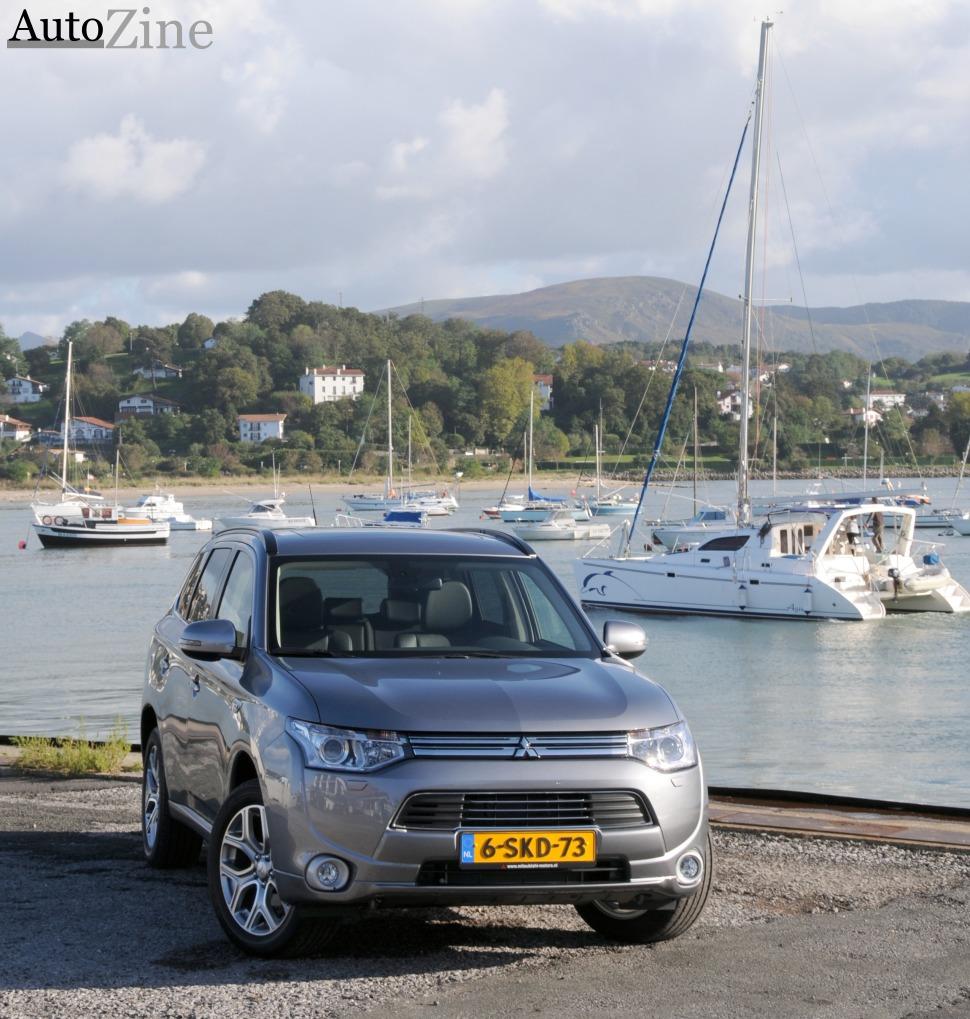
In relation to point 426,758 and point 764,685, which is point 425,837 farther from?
point 764,685

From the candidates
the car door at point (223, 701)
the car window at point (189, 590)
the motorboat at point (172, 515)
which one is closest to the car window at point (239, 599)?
the car door at point (223, 701)

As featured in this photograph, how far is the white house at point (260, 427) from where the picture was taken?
166 m

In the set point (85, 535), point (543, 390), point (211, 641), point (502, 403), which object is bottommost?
point (85, 535)

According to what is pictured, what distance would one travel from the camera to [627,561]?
4388cm

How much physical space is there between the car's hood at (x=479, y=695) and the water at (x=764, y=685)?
7.94 metres

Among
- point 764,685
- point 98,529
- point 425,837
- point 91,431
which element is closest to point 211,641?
point 425,837

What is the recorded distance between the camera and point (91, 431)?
176375 mm

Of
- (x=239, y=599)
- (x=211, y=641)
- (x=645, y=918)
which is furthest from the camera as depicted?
(x=239, y=599)

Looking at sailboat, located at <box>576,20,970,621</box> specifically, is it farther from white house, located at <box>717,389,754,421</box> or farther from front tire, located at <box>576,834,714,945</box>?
white house, located at <box>717,389,754,421</box>

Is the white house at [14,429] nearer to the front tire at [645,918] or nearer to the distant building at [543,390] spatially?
the distant building at [543,390]

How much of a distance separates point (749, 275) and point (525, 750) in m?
38.2

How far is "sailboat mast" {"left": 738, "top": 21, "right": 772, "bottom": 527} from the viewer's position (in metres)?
41.9

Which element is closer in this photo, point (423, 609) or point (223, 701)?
point (223, 701)

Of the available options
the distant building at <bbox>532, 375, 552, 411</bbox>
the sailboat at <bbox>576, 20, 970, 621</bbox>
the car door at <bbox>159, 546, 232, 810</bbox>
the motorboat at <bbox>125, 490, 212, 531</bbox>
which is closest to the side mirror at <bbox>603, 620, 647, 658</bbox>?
the car door at <bbox>159, 546, 232, 810</bbox>
